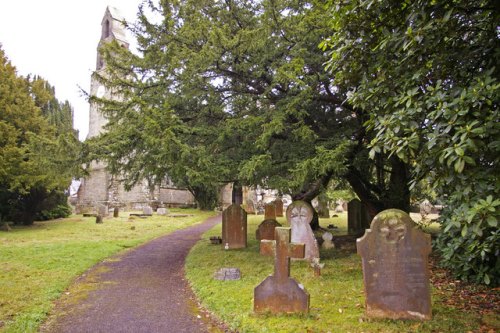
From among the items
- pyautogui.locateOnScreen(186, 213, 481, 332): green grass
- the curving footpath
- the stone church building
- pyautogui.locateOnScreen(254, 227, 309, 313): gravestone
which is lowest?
the curving footpath

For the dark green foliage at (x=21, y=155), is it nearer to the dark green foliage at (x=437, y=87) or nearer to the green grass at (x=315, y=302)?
the green grass at (x=315, y=302)

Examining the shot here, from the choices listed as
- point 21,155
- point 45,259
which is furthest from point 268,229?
point 21,155

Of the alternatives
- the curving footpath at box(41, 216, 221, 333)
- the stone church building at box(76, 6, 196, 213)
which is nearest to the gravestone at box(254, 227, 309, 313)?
the curving footpath at box(41, 216, 221, 333)

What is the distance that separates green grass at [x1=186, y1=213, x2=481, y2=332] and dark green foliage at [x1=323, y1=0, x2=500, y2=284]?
114cm

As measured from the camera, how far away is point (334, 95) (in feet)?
33.2

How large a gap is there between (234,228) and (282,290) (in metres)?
6.29

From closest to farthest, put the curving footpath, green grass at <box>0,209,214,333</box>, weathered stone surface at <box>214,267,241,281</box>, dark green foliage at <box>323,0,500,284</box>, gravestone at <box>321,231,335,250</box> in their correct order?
1. dark green foliage at <box>323,0,500,284</box>
2. the curving footpath
3. green grass at <box>0,209,214,333</box>
4. weathered stone surface at <box>214,267,241,281</box>
5. gravestone at <box>321,231,335,250</box>

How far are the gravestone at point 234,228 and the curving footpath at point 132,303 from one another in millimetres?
2001

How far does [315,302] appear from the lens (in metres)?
5.80

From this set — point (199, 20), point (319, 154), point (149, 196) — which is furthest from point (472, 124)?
point (149, 196)

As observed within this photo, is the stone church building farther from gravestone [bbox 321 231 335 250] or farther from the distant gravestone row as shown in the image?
the distant gravestone row

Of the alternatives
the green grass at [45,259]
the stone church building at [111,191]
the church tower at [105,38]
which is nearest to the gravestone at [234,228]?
the green grass at [45,259]

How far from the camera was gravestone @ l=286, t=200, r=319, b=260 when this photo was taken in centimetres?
888

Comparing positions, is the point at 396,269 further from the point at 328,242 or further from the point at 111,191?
the point at 111,191
